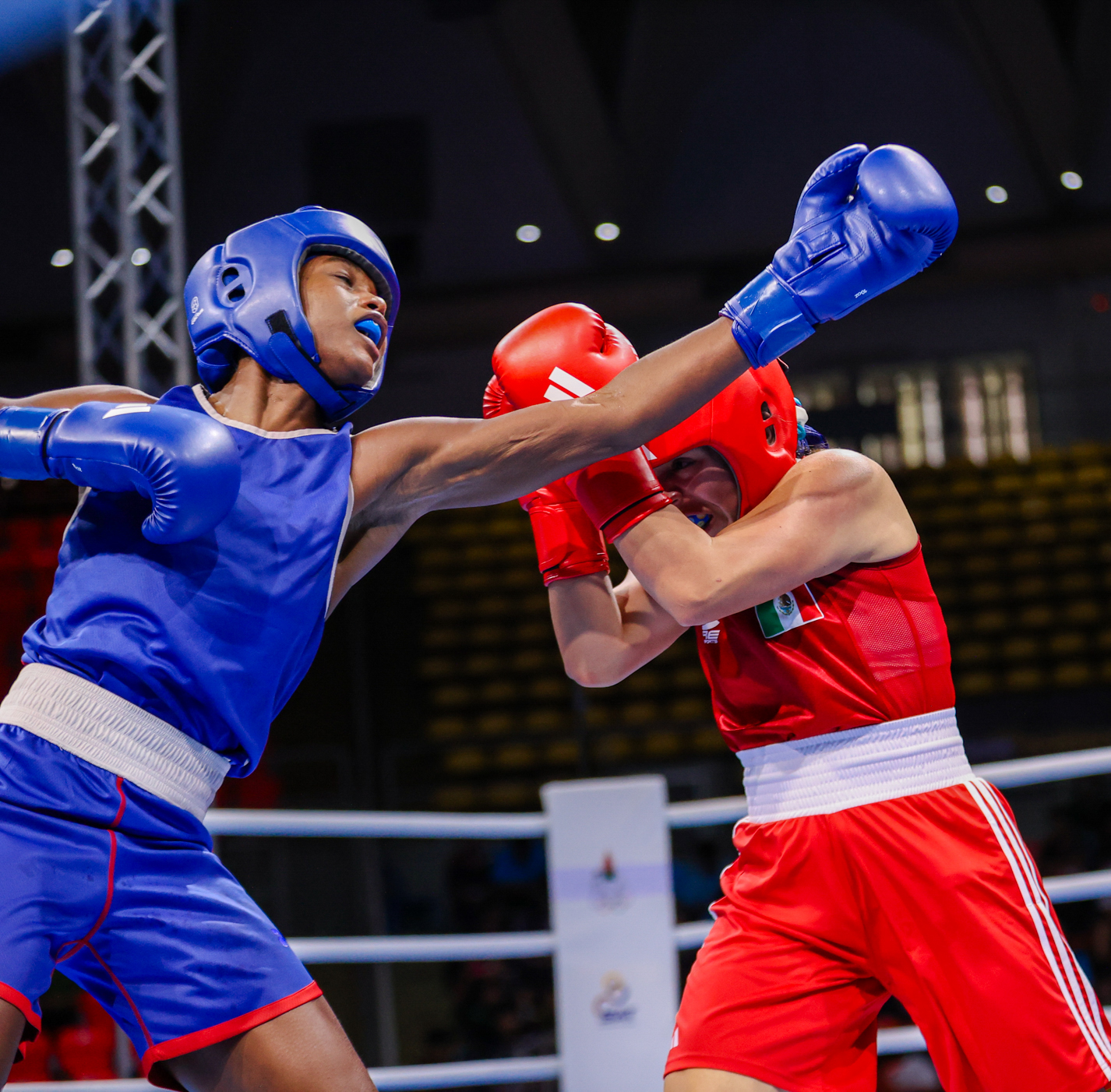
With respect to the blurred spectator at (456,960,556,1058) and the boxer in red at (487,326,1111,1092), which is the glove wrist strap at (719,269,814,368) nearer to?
the boxer in red at (487,326,1111,1092)

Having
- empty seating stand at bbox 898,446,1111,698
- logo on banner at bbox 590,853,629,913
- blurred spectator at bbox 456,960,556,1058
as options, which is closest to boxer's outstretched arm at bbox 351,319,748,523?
logo on banner at bbox 590,853,629,913

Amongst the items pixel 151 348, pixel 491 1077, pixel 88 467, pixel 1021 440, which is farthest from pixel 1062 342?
pixel 88 467

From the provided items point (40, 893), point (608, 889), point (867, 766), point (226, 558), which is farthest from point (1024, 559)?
point (40, 893)

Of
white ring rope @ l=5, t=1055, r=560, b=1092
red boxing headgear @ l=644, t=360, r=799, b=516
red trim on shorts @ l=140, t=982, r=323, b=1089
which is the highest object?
red boxing headgear @ l=644, t=360, r=799, b=516

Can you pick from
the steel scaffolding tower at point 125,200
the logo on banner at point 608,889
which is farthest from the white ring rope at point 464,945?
the steel scaffolding tower at point 125,200

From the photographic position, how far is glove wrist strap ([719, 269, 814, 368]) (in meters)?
Answer: 1.71

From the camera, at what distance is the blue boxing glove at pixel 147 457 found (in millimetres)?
1511

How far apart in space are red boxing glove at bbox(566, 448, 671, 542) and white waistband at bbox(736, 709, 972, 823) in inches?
16.2

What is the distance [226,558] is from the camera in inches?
→ 64.0

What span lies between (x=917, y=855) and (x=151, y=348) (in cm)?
826

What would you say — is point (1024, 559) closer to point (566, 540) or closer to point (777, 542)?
point (566, 540)

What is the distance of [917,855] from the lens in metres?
1.75

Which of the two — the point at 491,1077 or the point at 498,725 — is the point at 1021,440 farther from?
the point at 491,1077

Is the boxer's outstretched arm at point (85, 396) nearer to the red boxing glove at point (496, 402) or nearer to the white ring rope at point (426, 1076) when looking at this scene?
the red boxing glove at point (496, 402)
